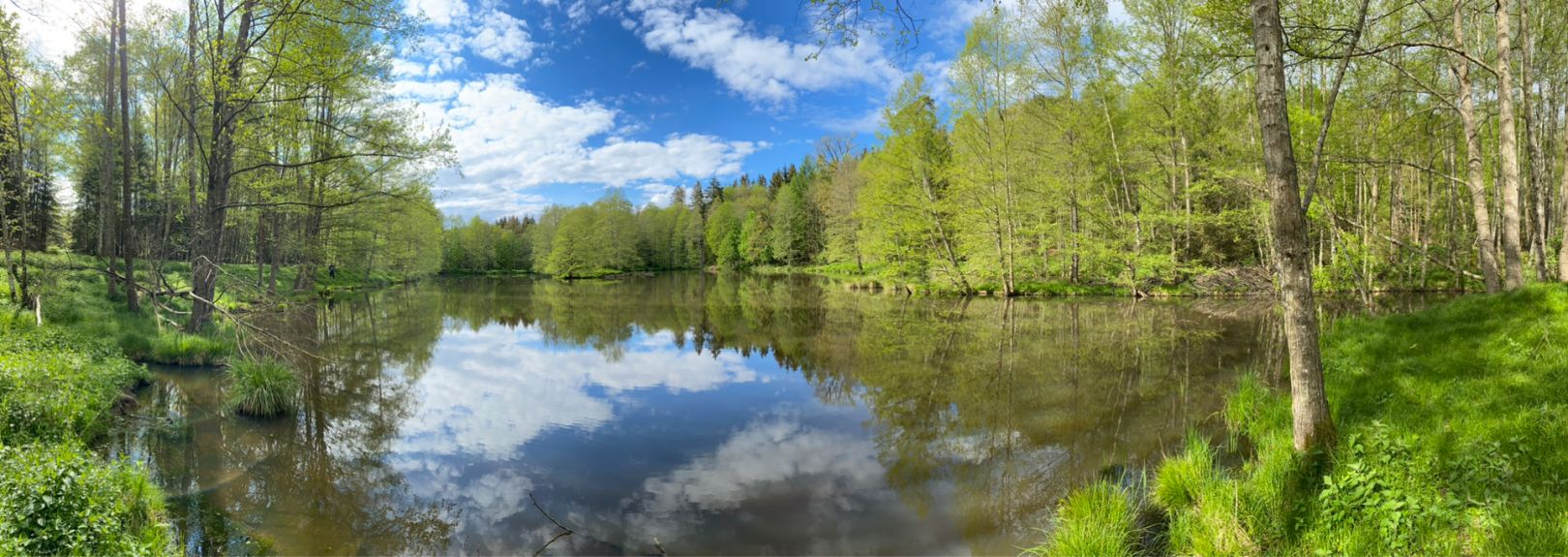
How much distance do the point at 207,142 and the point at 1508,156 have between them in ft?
86.6

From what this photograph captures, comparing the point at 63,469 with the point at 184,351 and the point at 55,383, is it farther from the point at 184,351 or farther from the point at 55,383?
the point at 184,351

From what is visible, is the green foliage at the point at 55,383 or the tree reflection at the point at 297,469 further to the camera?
the green foliage at the point at 55,383

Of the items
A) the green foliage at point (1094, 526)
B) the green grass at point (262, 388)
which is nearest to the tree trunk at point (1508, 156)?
the green foliage at point (1094, 526)

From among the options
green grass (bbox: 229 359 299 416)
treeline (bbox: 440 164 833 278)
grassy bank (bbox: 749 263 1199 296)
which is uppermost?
treeline (bbox: 440 164 833 278)

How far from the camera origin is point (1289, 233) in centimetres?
439

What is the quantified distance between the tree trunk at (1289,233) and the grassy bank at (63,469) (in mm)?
8455

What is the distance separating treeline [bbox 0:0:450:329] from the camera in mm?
9008

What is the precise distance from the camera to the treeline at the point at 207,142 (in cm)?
901

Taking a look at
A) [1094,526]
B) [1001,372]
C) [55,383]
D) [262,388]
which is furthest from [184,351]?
[1094,526]

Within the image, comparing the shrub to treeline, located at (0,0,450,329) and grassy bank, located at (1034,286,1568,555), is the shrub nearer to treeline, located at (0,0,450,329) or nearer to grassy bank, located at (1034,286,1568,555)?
treeline, located at (0,0,450,329)

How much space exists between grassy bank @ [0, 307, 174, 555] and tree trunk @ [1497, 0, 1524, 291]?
1515cm

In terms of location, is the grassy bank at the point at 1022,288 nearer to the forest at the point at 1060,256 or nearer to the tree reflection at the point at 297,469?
the forest at the point at 1060,256

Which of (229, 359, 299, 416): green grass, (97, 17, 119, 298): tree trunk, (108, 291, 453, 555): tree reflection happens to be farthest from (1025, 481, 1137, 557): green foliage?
(97, 17, 119, 298): tree trunk

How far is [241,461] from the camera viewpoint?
23.2 feet
